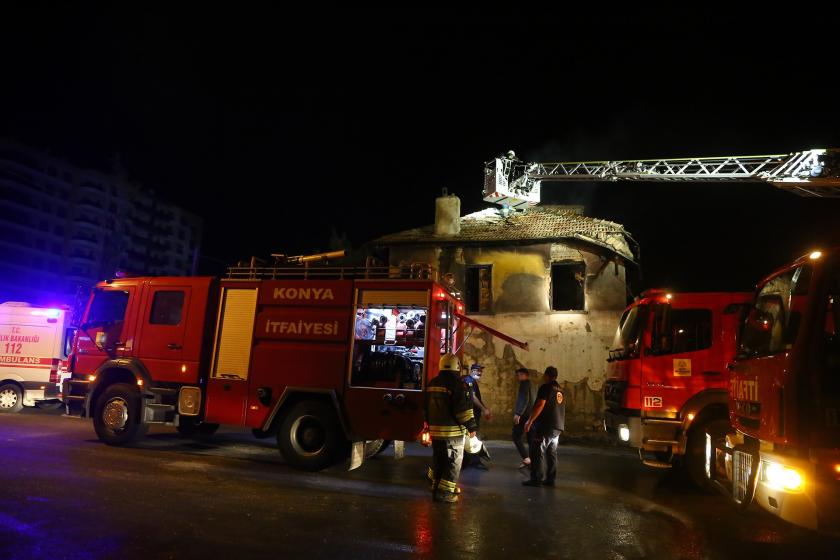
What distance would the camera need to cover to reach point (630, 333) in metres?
8.65

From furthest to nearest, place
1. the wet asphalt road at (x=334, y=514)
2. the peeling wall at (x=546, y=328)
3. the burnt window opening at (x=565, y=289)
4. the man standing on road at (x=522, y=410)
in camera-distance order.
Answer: the burnt window opening at (x=565, y=289) < the peeling wall at (x=546, y=328) < the man standing on road at (x=522, y=410) < the wet asphalt road at (x=334, y=514)

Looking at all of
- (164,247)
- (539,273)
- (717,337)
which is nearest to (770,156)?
(539,273)

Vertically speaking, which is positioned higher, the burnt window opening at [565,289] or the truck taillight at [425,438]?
the burnt window opening at [565,289]

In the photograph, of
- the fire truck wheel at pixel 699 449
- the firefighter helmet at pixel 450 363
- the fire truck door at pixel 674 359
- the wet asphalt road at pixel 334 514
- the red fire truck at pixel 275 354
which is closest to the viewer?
the wet asphalt road at pixel 334 514

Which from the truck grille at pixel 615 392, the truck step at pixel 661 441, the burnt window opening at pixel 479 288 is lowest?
the truck step at pixel 661 441

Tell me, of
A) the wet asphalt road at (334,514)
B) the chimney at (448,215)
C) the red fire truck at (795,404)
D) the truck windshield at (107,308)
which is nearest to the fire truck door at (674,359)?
the wet asphalt road at (334,514)

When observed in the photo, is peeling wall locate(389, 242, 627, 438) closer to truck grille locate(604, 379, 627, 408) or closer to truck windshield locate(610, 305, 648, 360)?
truck grille locate(604, 379, 627, 408)

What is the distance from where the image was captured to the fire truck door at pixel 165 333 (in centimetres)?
883

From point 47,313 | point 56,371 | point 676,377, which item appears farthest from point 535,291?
point 47,313

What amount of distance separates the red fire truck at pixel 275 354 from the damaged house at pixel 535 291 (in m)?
6.87

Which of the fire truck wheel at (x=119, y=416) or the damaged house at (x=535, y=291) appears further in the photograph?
the damaged house at (x=535, y=291)

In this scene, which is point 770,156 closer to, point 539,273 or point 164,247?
point 539,273

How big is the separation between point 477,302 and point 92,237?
215ft

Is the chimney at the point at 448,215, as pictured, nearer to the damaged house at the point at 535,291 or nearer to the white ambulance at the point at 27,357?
the damaged house at the point at 535,291
